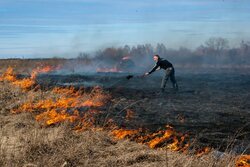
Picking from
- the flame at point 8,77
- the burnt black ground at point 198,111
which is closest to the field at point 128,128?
the burnt black ground at point 198,111

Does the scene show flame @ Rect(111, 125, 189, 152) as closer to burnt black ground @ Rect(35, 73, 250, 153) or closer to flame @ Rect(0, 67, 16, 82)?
burnt black ground @ Rect(35, 73, 250, 153)

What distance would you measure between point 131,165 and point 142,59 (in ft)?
133

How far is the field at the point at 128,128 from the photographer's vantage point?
7.24m

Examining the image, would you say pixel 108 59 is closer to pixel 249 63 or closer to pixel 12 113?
pixel 249 63

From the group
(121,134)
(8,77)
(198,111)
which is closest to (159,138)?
(121,134)

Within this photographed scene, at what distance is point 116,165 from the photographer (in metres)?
7.04

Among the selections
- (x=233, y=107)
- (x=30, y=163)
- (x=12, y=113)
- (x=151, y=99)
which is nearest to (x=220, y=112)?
(x=233, y=107)

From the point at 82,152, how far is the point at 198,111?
26.7ft

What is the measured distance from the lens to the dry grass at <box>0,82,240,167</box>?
6742mm

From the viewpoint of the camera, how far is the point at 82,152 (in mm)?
7477

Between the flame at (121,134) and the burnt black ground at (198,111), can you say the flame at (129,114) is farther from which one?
the flame at (121,134)

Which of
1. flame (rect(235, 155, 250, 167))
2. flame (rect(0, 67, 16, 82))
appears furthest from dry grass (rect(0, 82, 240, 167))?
flame (rect(0, 67, 16, 82))

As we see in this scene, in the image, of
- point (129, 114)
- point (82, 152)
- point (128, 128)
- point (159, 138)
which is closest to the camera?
point (82, 152)

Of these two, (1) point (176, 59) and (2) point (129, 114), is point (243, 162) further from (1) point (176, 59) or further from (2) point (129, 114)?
(1) point (176, 59)
